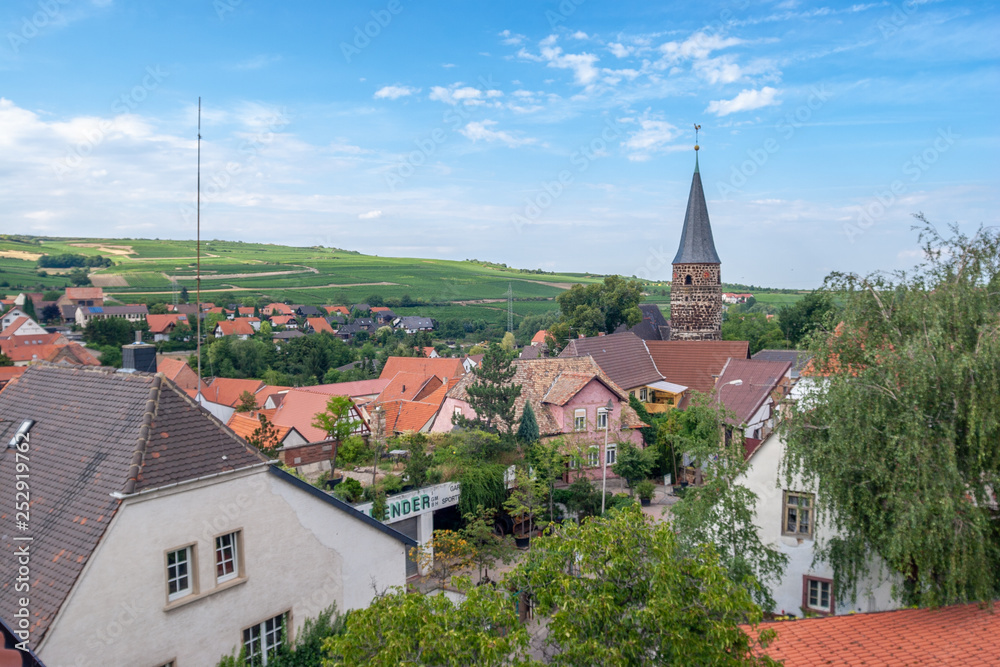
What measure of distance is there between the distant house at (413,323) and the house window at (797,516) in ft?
420

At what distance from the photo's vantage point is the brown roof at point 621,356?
4147 centimetres

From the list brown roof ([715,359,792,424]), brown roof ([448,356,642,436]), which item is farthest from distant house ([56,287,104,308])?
brown roof ([715,359,792,424])

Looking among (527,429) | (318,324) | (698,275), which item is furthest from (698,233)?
(318,324)

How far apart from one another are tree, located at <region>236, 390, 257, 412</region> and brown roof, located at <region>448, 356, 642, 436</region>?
31.2m

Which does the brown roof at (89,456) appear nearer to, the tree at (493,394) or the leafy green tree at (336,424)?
the leafy green tree at (336,424)

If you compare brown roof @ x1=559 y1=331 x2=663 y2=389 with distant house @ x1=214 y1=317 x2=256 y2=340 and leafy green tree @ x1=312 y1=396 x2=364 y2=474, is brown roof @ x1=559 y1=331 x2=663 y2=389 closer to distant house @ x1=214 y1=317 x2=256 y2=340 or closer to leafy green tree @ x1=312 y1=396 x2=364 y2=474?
leafy green tree @ x1=312 y1=396 x2=364 y2=474

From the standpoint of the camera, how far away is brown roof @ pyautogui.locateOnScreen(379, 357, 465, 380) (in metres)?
64.4

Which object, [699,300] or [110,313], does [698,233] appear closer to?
[699,300]

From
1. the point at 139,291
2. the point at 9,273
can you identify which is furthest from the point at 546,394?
the point at 139,291

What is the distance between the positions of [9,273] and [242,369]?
111 feet

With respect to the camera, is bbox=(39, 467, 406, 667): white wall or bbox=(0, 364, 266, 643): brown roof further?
bbox=(0, 364, 266, 643): brown roof

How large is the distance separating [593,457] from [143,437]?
20499 millimetres

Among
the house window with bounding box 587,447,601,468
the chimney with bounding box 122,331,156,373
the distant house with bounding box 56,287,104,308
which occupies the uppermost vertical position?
the chimney with bounding box 122,331,156,373

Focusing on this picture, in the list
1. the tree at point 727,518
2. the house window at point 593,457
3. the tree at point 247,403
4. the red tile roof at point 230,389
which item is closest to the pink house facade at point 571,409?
the house window at point 593,457
